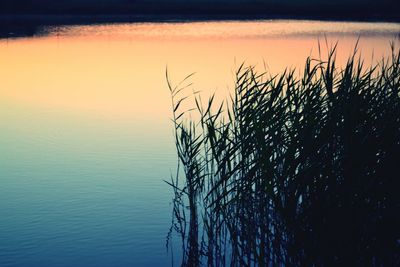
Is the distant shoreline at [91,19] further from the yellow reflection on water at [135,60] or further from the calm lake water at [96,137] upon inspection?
the calm lake water at [96,137]

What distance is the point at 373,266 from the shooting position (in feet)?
14.2

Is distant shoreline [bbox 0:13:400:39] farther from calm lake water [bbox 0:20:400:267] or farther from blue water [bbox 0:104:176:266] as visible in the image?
blue water [bbox 0:104:176:266]

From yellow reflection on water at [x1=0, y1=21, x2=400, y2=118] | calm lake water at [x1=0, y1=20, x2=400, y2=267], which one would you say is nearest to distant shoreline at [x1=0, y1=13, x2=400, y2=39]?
yellow reflection on water at [x1=0, y1=21, x2=400, y2=118]

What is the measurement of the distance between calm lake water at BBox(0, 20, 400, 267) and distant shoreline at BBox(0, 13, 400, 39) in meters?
3.53

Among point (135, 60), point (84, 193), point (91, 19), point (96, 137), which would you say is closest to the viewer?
point (84, 193)

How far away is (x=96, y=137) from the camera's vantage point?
1123cm

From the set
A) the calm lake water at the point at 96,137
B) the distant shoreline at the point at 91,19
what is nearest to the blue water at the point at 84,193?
the calm lake water at the point at 96,137

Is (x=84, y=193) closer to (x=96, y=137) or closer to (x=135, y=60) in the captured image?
(x=96, y=137)

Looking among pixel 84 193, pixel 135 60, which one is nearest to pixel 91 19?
pixel 135 60

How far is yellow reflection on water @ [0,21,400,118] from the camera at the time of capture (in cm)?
1512

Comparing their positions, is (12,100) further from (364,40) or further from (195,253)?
(364,40)

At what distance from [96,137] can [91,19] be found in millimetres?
29331

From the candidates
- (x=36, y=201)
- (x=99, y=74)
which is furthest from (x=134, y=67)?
(x=36, y=201)

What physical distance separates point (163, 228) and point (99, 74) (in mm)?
12463
